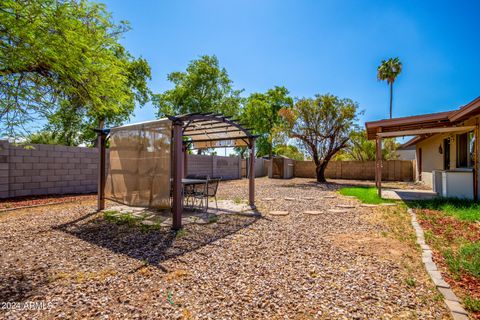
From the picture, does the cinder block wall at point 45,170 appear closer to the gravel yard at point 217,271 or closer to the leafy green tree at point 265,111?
the gravel yard at point 217,271

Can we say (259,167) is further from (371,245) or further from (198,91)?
(371,245)

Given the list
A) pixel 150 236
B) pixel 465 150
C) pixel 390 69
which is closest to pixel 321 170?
pixel 465 150

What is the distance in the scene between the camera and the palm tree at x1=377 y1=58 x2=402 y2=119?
2372 cm

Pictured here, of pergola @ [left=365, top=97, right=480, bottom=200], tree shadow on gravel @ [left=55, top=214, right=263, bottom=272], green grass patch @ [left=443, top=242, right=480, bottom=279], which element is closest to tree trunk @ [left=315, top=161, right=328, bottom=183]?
pergola @ [left=365, top=97, right=480, bottom=200]

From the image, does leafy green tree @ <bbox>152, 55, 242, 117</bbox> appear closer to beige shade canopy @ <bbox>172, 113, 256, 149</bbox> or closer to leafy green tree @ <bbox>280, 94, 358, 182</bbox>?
leafy green tree @ <bbox>280, 94, 358, 182</bbox>

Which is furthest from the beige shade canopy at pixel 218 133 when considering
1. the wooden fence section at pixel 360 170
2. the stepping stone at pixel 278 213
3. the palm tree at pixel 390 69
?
the palm tree at pixel 390 69

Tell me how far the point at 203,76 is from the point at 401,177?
59.6ft

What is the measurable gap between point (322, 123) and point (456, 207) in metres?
9.86

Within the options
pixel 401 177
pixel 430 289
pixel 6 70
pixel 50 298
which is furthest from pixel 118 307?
pixel 401 177

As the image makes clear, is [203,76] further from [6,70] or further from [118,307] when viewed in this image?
[118,307]

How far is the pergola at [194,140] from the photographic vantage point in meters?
4.48

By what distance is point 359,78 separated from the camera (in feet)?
46.6

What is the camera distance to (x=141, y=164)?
201 inches

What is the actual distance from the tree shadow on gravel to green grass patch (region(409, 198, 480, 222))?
450cm
